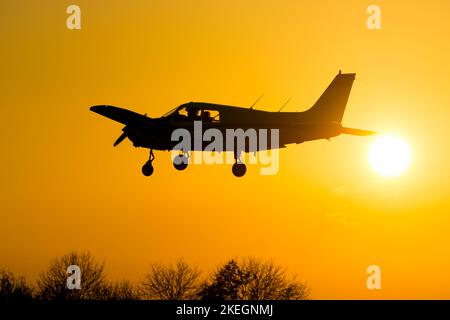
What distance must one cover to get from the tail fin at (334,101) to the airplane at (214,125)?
0.65m

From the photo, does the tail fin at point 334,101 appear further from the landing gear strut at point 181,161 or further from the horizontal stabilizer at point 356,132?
the landing gear strut at point 181,161

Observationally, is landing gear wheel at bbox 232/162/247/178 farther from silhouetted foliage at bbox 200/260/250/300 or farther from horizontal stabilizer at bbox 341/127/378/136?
silhouetted foliage at bbox 200/260/250/300

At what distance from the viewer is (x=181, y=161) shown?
43.9 meters

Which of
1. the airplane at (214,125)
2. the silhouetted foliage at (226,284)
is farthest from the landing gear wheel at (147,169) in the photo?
the silhouetted foliage at (226,284)

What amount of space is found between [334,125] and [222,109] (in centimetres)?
516

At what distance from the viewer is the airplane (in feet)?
138

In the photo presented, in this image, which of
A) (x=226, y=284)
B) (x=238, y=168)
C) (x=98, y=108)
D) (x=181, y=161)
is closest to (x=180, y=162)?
(x=181, y=161)

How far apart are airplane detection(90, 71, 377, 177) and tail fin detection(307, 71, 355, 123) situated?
646mm

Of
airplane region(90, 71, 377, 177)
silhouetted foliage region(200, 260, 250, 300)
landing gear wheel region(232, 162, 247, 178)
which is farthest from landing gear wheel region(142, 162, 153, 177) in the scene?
silhouetted foliage region(200, 260, 250, 300)

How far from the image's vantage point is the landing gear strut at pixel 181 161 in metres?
43.8

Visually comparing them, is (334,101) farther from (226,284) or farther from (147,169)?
(226,284)

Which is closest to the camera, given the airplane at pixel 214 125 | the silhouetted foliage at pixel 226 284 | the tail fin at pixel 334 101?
the airplane at pixel 214 125
